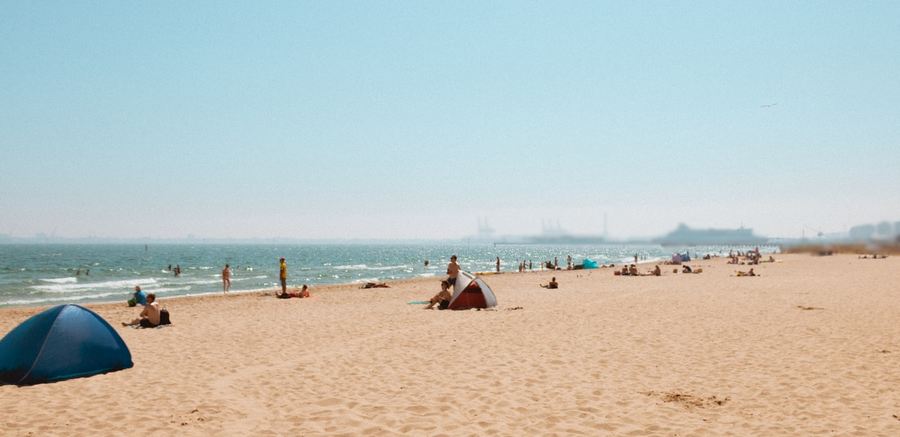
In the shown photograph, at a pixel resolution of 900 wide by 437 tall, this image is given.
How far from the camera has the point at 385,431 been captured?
7.13m

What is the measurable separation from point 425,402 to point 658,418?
3.31 metres

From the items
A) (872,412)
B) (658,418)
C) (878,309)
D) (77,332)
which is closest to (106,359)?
(77,332)

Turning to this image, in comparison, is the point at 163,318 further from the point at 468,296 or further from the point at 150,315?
the point at 468,296

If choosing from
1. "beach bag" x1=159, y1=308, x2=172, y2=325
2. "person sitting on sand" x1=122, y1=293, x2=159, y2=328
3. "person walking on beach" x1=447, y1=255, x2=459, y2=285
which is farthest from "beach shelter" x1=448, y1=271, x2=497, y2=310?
"person sitting on sand" x1=122, y1=293, x2=159, y2=328

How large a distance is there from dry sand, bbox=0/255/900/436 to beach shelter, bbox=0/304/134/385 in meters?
0.31

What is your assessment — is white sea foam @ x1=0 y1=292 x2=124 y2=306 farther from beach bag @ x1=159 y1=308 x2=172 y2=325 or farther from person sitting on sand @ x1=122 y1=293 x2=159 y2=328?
beach bag @ x1=159 y1=308 x2=172 y2=325

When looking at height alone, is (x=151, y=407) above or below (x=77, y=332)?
below

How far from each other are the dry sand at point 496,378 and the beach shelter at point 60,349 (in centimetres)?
31

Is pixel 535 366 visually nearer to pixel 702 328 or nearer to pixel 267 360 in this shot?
pixel 267 360

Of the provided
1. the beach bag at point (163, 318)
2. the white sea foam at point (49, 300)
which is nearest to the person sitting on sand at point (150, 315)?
the beach bag at point (163, 318)

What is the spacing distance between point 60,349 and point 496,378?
7776 mm

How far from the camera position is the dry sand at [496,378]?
7.45 metres

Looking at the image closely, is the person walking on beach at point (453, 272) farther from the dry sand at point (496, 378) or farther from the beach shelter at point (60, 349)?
the beach shelter at point (60, 349)

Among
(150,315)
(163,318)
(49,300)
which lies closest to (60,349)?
(150,315)
